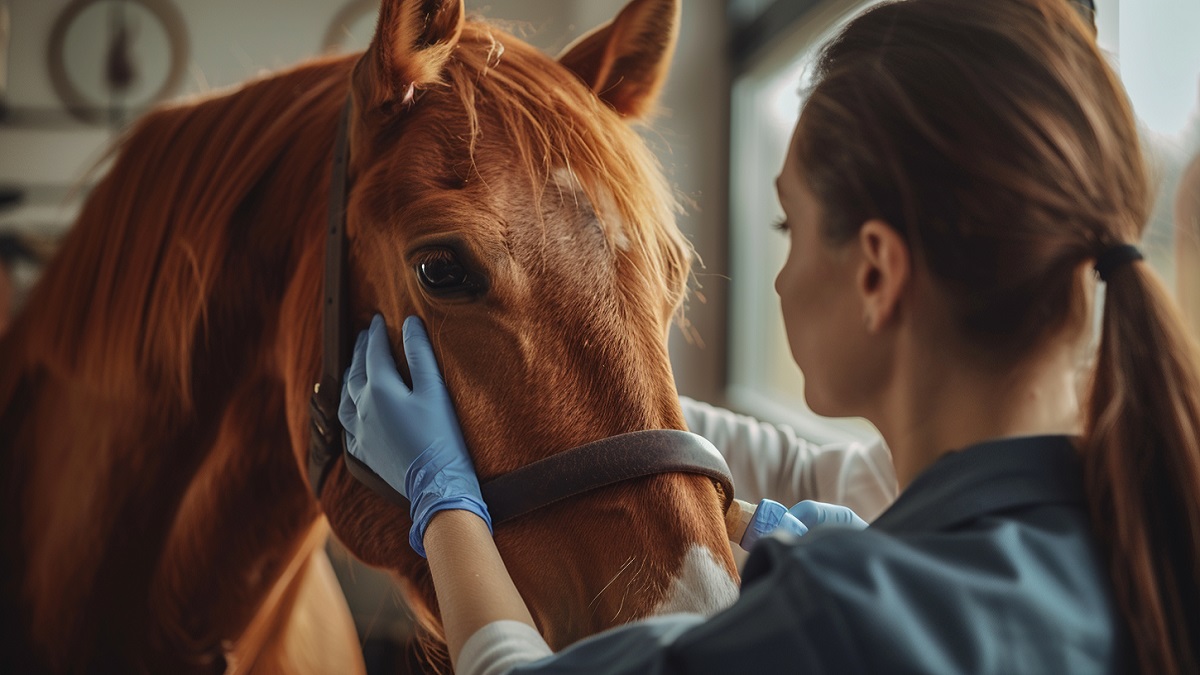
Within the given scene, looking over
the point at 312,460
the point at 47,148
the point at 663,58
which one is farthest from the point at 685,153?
the point at 47,148

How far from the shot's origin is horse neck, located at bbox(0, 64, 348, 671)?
708 millimetres

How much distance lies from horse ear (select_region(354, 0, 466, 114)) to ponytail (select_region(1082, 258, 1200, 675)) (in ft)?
1.63

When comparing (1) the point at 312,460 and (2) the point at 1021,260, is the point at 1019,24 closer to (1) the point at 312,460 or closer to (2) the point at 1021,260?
(2) the point at 1021,260

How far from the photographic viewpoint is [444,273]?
22.7 inches

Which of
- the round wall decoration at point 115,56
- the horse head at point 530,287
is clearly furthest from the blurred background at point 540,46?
the horse head at point 530,287

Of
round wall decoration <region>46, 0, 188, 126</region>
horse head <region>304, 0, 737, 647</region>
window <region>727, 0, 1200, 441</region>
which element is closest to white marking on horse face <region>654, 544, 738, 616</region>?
horse head <region>304, 0, 737, 647</region>

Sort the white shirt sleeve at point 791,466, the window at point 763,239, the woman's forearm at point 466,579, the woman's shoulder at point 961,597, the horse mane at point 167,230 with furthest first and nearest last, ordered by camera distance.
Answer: the window at point 763,239, the white shirt sleeve at point 791,466, the horse mane at point 167,230, the woman's forearm at point 466,579, the woman's shoulder at point 961,597

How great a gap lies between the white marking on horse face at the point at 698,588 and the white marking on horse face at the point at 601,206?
0.78ft

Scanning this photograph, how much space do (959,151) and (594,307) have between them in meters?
0.26

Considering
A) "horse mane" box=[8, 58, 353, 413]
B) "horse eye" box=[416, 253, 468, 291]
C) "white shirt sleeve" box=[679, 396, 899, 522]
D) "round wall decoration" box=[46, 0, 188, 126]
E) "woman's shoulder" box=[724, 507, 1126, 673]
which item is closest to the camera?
"woman's shoulder" box=[724, 507, 1126, 673]

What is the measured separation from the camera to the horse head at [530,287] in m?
0.51

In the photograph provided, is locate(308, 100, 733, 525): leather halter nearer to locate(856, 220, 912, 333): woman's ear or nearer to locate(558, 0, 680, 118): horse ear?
locate(856, 220, 912, 333): woman's ear

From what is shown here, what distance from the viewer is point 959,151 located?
39 centimetres

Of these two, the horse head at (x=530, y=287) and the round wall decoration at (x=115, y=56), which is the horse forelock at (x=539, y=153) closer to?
the horse head at (x=530, y=287)
